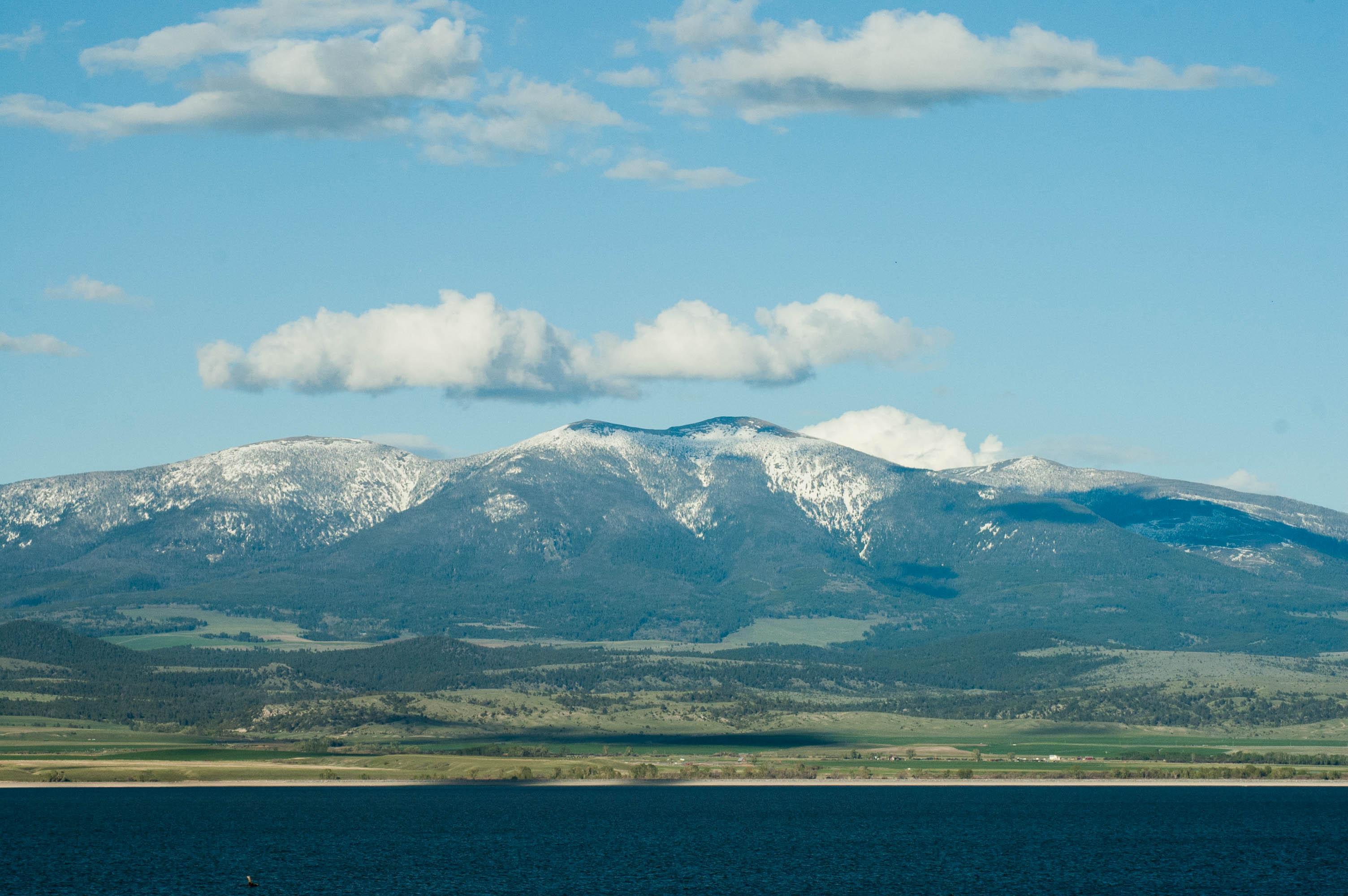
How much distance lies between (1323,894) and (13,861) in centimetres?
11637

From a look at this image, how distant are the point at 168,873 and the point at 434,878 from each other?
2423 centimetres

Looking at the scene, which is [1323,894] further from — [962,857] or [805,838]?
[805,838]

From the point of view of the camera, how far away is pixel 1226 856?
17800 centimetres

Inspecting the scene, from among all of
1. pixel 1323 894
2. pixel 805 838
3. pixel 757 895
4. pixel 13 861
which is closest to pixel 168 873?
pixel 13 861

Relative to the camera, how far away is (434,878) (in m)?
156

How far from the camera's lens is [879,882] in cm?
15475

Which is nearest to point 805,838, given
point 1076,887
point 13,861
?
point 1076,887

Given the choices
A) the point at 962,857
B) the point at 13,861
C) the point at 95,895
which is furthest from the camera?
the point at 962,857

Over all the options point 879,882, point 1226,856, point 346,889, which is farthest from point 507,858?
point 1226,856

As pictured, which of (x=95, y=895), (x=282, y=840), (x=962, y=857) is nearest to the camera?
(x=95, y=895)

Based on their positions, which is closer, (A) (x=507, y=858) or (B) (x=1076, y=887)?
(B) (x=1076, y=887)

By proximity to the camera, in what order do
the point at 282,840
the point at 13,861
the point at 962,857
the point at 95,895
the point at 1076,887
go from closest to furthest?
1. the point at 95,895
2. the point at 1076,887
3. the point at 13,861
4. the point at 962,857
5. the point at 282,840

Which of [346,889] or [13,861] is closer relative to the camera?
[346,889]

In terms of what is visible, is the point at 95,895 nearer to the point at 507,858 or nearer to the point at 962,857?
the point at 507,858
